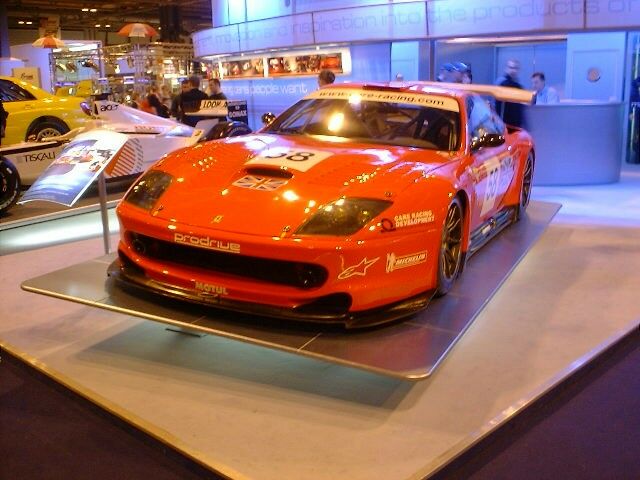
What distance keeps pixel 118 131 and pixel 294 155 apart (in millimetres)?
4636

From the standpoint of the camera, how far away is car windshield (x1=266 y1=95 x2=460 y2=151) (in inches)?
174

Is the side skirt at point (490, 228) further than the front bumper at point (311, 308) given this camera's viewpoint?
Yes

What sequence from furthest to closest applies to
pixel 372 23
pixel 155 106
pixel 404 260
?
pixel 372 23 → pixel 155 106 → pixel 404 260

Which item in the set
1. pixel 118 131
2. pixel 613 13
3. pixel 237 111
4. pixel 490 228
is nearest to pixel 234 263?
pixel 490 228

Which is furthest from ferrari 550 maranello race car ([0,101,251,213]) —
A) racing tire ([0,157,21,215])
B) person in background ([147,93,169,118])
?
person in background ([147,93,169,118])

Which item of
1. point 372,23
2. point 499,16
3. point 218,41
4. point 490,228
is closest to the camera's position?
point 490,228

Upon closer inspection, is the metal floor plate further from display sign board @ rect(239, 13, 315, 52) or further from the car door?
display sign board @ rect(239, 13, 315, 52)

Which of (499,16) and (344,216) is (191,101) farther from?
(344,216)

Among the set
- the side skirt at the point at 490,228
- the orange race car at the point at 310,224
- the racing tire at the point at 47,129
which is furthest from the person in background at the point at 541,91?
the racing tire at the point at 47,129

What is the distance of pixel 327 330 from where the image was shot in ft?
10.7

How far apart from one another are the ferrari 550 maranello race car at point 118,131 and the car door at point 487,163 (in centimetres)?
266

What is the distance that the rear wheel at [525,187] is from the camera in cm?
601

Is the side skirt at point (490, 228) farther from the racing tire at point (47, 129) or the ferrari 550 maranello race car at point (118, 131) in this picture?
the racing tire at point (47, 129)

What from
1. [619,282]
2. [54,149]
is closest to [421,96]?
[619,282]
